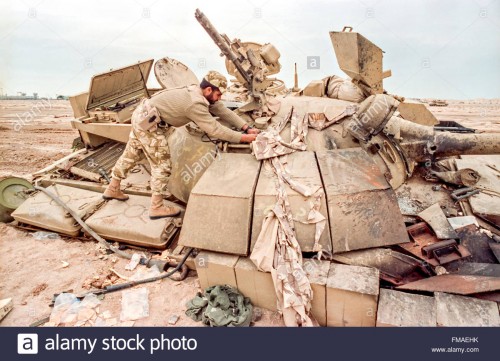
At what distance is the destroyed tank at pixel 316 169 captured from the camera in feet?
12.2

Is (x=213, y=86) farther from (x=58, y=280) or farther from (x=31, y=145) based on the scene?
(x=31, y=145)

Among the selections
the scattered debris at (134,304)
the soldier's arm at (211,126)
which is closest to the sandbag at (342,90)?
the soldier's arm at (211,126)

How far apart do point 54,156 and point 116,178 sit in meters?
6.89

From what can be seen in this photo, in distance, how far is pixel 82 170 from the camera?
21.0 ft

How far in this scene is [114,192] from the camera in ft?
18.0

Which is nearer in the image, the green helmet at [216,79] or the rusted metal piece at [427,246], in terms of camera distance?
the rusted metal piece at [427,246]

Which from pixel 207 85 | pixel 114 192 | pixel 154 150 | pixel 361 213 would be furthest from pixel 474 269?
pixel 114 192

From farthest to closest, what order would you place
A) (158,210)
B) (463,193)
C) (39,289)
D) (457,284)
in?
(158,210), (463,193), (39,289), (457,284)

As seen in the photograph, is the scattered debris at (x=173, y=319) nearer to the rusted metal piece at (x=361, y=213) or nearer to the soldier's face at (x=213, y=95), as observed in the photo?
the rusted metal piece at (x=361, y=213)

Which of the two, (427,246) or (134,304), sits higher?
(427,246)

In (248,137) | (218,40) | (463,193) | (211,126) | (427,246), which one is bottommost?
(427,246)

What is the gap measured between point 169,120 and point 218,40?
4.39 ft

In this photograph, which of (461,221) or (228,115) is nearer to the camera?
(461,221)

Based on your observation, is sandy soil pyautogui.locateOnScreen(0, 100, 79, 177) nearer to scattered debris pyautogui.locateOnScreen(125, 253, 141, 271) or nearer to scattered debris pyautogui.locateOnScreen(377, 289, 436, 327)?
scattered debris pyautogui.locateOnScreen(125, 253, 141, 271)
